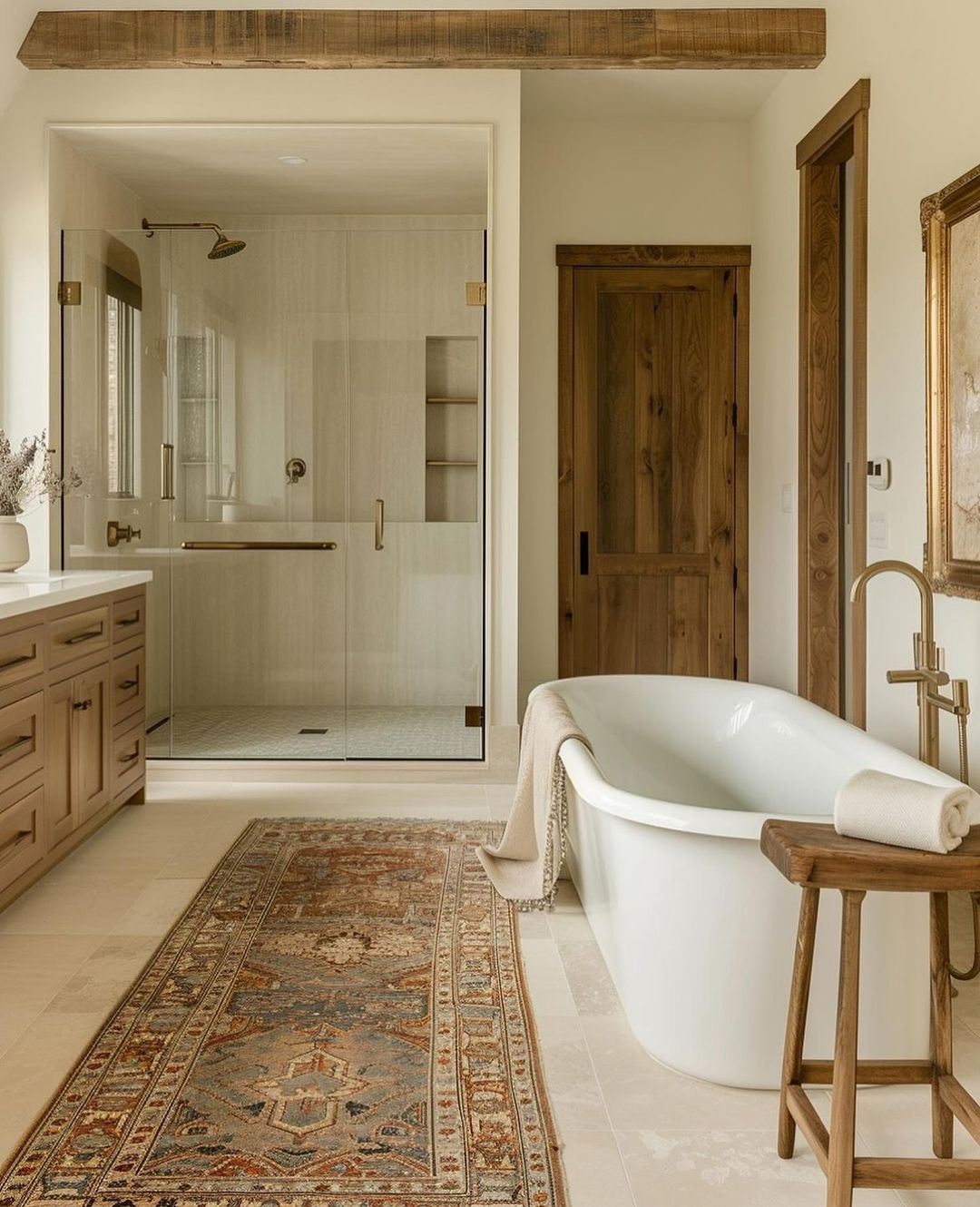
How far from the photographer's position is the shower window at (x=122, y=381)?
4.54 metres

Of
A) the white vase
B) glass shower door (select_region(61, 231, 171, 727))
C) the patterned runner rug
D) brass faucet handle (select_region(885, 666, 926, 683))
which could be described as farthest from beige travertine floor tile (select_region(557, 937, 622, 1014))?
glass shower door (select_region(61, 231, 171, 727))

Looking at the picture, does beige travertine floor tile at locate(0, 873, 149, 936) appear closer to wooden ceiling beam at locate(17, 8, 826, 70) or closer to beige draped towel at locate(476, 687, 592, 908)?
beige draped towel at locate(476, 687, 592, 908)

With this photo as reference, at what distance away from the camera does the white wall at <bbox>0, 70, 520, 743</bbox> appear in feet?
14.4

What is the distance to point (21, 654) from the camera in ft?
9.87

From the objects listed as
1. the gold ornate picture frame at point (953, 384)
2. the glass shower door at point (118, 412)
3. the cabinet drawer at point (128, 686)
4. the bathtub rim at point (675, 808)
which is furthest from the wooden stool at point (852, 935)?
the glass shower door at point (118, 412)

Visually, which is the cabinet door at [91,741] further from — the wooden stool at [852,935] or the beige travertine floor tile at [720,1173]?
the wooden stool at [852,935]

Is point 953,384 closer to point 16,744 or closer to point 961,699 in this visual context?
point 961,699

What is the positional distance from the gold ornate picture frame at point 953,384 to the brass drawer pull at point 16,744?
242 centimetres

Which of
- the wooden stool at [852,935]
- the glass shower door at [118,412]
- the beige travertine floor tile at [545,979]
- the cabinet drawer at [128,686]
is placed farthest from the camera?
the glass shower door at [118,412]

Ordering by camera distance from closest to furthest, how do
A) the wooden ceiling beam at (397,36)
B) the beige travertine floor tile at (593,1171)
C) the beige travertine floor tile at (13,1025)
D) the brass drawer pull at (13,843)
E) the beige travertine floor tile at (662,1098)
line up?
the beige travertine floor tile at (593,1171)
the beige travertine floor tile at (662,1098)
the beige travertine floor tile at (13,1025)
the brass drawer pull at (13,843)
the wooden ceiling beam at (397,36)

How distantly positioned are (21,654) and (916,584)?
2.17m

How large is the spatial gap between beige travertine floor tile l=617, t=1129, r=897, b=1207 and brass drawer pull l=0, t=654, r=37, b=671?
1.84 m

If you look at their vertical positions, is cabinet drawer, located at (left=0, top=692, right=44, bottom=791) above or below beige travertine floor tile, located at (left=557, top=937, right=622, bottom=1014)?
→ above

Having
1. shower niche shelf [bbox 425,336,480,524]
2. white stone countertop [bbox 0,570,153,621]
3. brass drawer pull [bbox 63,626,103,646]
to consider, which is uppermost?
shower niche shelf [bbox 425,336,480,524]
